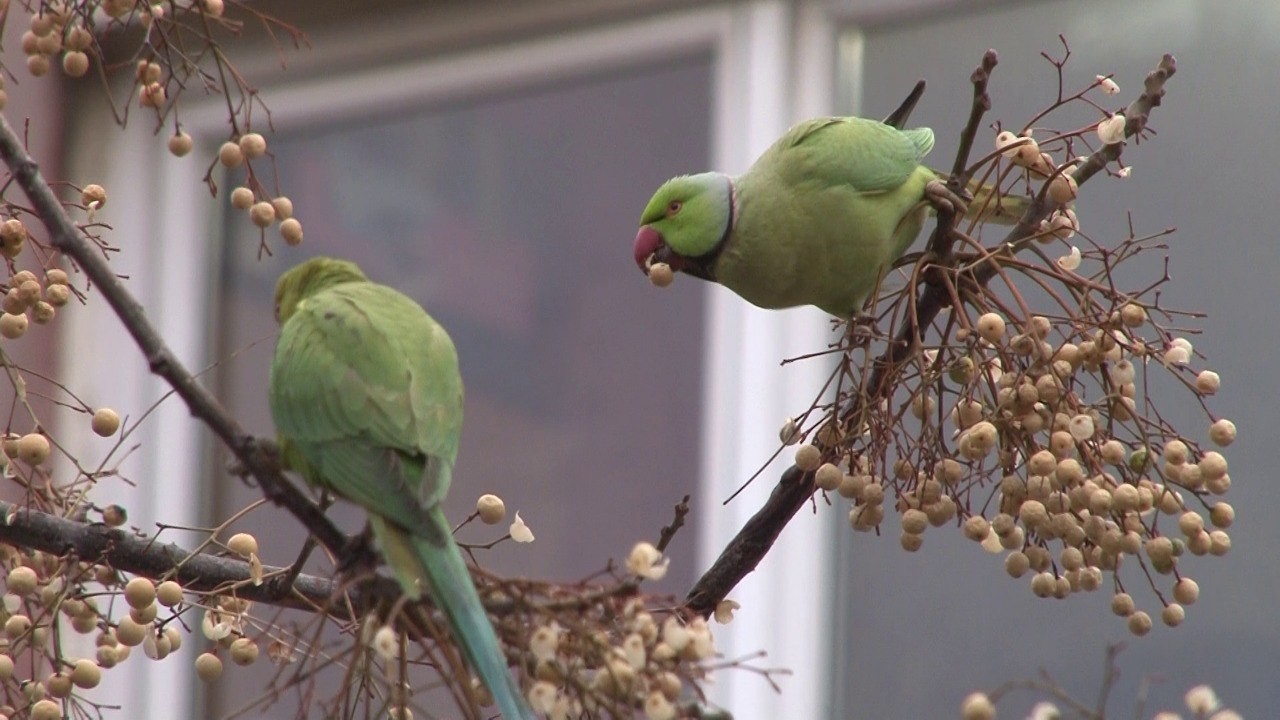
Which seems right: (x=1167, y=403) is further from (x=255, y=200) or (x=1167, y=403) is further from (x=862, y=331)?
(x=255, y=200)

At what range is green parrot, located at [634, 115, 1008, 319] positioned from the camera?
6.43 feet

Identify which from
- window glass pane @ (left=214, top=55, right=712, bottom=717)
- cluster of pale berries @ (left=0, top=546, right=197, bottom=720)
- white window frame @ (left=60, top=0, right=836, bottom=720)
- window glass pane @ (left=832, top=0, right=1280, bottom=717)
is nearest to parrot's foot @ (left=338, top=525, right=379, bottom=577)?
cluster of pale berries @ (left=0, top=546, right=197, bottom=720)

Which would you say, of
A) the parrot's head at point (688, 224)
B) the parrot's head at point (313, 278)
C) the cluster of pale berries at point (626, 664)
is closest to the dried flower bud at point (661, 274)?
the parrot's head at point (688, 224)

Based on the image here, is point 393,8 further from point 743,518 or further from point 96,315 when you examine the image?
point 743,518

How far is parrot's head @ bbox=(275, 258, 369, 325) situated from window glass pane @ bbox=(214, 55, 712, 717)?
198 centimetres

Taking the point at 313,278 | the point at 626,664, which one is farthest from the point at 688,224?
the point at 626,664

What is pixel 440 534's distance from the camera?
4.16 feet

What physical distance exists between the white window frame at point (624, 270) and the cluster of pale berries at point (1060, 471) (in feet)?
5.92

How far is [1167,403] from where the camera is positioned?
3.22m

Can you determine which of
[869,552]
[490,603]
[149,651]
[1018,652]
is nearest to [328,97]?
[869,552]

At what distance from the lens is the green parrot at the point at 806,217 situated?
1.96 meters

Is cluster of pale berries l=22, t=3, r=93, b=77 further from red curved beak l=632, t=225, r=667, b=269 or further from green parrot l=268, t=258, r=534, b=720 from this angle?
red curved beak l=632, t=225, r=667, b=269

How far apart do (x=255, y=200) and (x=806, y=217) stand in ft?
2.25

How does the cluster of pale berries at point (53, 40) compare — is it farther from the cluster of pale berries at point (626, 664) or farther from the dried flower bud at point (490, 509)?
the cluster of pale berries at point (626, 664)
